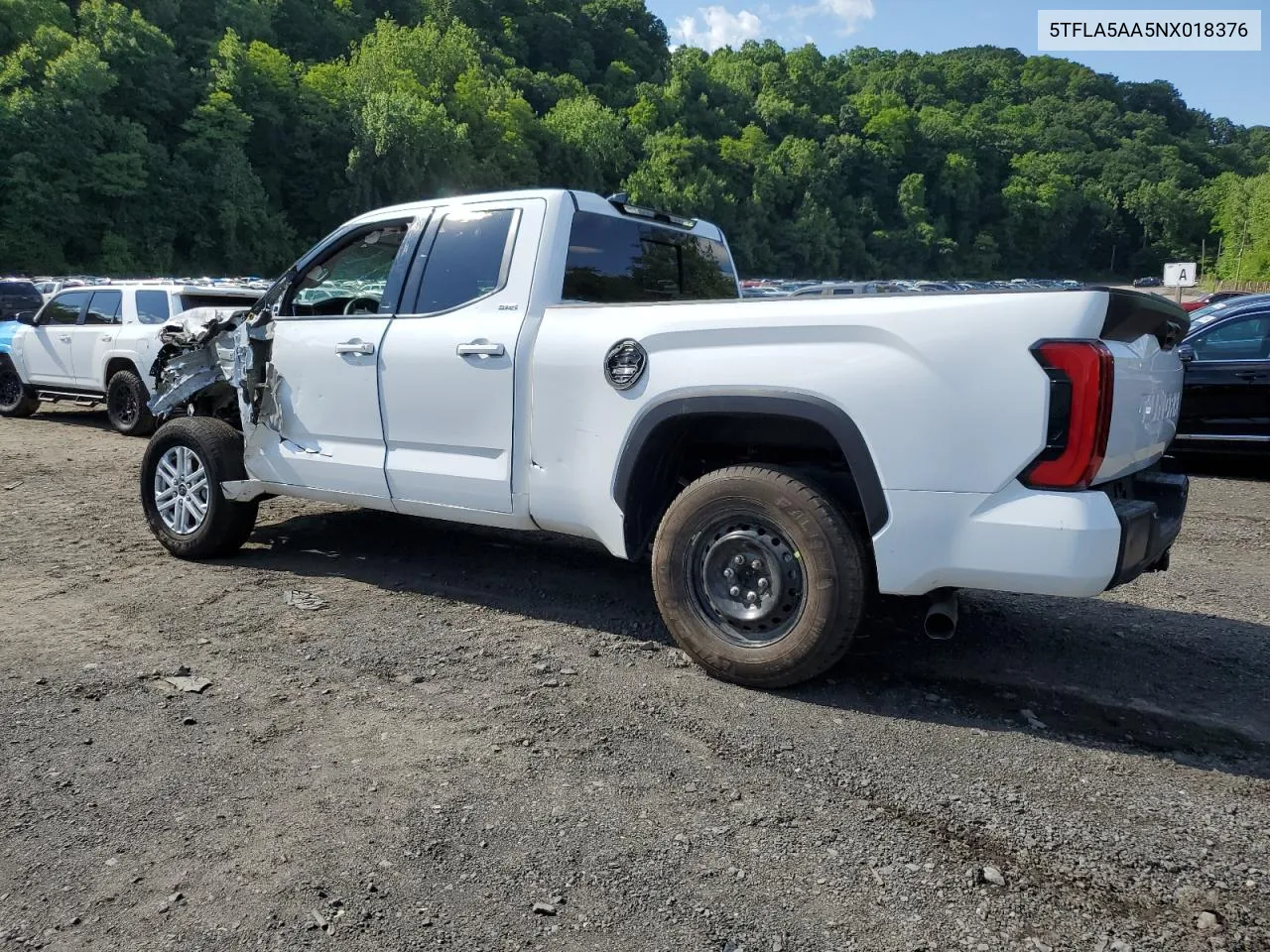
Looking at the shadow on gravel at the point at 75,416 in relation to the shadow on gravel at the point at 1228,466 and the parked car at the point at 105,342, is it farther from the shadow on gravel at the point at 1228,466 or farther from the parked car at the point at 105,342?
the shadow on gravel at the point at 1228,466

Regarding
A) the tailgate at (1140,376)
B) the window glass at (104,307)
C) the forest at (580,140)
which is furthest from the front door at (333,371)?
the forest at (580,140)

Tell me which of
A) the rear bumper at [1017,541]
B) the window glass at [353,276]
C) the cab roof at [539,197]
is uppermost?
the cab roof at [539,197]

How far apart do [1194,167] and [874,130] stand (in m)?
46.0

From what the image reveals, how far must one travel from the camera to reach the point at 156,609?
4840 mm

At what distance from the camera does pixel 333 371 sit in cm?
504

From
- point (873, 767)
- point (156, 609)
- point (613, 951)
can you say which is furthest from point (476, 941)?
point (156, 609)

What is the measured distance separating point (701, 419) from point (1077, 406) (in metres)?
1.45

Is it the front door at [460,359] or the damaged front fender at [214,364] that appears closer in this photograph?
the front door at [460,359]

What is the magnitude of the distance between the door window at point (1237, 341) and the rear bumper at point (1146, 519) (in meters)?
6.08

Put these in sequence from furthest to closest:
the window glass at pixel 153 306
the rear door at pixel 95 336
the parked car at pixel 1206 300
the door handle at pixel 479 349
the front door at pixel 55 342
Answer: the parked car at pixel 1206 300
the front door at pixel 55 342
the rear door at pixel 95 336
the window glass at pixel 153 306
the door handle at pixel 479 349

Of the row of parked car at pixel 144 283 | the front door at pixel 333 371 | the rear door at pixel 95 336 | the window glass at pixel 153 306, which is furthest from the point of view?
the row of parked car at pixel 144 283

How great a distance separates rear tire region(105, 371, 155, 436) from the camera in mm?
11414

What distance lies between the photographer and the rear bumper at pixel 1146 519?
3.25 meters

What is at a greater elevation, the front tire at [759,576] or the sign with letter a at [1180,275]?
the sign with letter a at [1180,275]
